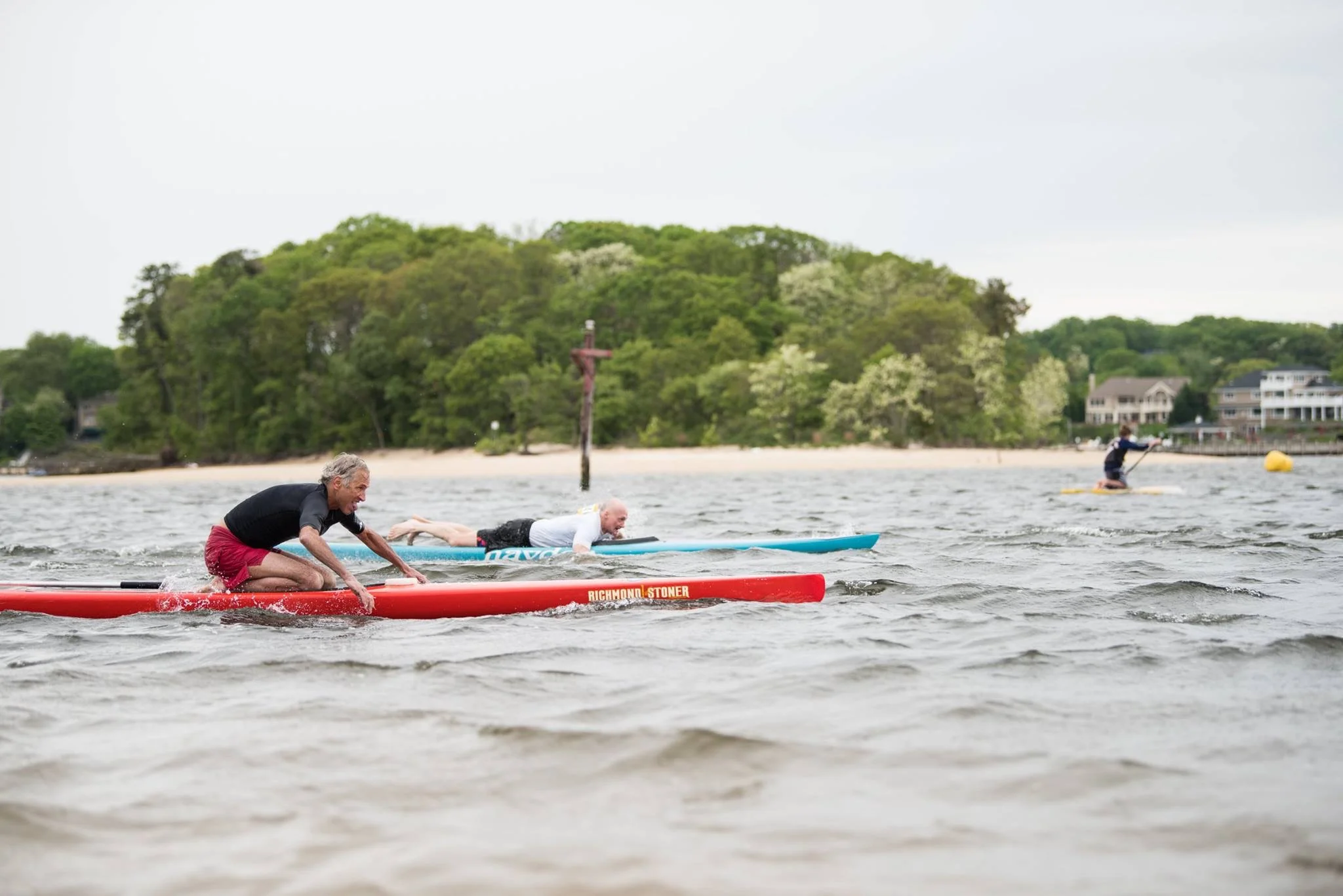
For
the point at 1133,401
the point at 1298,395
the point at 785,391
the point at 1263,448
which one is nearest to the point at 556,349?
the point at 785,391

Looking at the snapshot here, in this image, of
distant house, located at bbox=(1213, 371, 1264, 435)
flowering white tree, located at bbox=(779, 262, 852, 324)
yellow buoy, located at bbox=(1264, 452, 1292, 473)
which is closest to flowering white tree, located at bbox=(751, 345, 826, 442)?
flowering white tree, located at bbox=(779, 262, 852, 324)

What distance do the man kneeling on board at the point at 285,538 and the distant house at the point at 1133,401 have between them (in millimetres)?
101216

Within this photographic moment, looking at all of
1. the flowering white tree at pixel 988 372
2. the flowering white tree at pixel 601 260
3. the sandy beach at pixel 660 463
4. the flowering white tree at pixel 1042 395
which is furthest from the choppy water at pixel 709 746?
the flowering white tree at pixel 601 260

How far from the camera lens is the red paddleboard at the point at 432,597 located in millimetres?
8180

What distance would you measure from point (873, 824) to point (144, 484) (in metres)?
43.9

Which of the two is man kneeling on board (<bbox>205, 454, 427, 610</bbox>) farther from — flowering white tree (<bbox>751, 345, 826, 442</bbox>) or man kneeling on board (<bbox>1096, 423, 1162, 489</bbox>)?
flowering white tree (<bbox>751, 345, 826, 442</bbox>)

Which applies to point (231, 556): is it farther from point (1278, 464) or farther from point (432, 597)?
point (1278, 464)

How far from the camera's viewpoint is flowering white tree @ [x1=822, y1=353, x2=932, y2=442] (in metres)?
54.8

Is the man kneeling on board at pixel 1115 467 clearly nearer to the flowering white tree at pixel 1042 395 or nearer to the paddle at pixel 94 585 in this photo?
the paddle at pixel 94 585

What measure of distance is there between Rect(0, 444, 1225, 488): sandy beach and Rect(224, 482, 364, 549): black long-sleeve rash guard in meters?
32.4

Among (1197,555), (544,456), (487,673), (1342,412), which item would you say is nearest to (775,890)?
(487,673)

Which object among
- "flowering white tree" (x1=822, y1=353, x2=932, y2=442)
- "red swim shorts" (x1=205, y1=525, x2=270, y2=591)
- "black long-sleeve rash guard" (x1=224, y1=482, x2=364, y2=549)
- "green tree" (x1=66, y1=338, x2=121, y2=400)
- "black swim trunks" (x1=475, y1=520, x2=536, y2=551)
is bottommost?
"black swim trunks" (x1=475, y1=520, x2=536, y2=551)

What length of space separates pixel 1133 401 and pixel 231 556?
104 m

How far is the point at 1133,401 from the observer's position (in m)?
104
